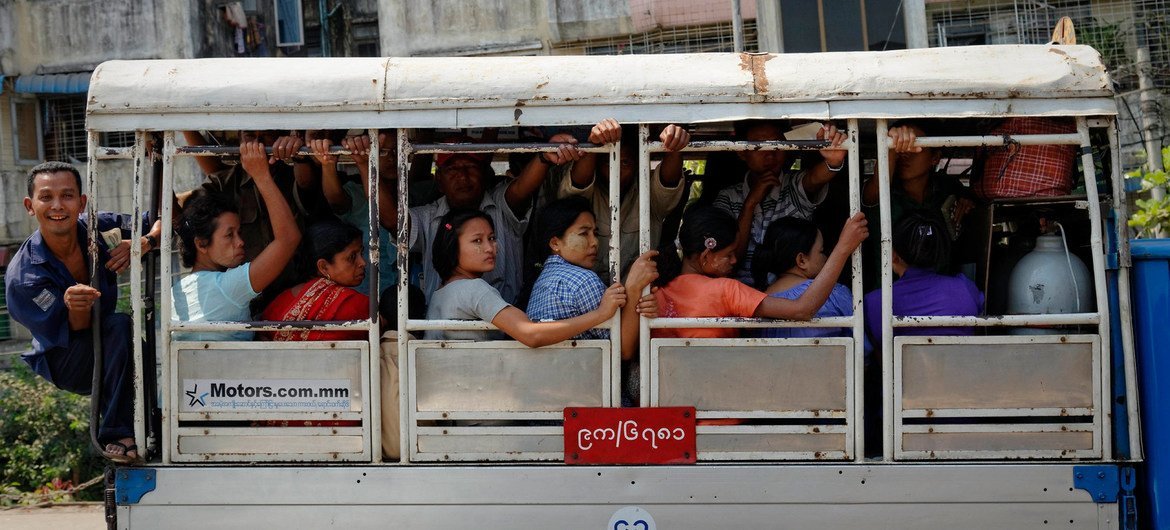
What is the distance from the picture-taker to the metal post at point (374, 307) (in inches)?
144

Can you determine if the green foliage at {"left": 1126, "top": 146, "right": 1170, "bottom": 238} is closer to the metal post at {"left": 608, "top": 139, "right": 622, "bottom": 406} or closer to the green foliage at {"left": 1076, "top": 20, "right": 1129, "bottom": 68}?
the green foliage at {"left": 1076, "top": 20, "right": 1129, "bottom": 68}

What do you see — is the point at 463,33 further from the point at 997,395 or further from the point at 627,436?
the point at 997,395

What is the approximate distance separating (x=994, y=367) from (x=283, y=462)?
99.2 inches

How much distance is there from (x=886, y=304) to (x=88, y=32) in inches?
451

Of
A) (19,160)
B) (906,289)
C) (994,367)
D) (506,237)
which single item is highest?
(19,160)

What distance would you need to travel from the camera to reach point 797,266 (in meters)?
3.92

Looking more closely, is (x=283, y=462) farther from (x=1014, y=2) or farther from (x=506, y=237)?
(x=1014, y=2)

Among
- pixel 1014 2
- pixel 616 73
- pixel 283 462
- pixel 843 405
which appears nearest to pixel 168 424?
pixel 283 462

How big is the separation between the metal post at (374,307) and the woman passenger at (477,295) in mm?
216

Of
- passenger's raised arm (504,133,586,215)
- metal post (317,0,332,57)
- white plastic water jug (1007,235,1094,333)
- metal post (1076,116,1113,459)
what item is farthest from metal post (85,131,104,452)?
metal post (317,0,332,57)

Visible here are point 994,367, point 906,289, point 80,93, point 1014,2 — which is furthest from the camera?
point 80,93

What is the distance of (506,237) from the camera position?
13.9 ft

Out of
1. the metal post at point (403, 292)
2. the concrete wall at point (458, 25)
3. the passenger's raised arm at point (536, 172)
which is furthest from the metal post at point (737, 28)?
the metal post at point (403, 292)

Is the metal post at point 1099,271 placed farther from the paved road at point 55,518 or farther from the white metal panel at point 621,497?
the paved road at point 55,518
